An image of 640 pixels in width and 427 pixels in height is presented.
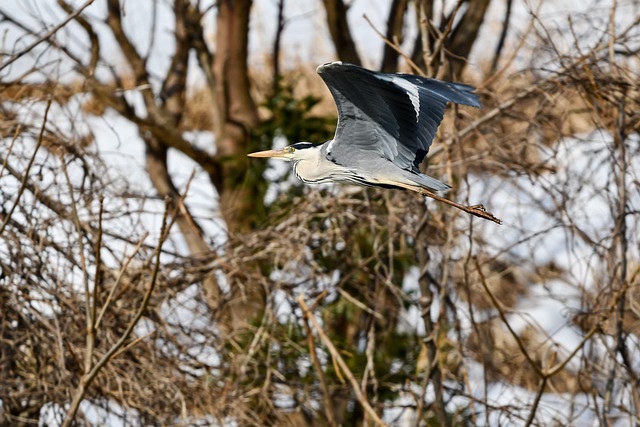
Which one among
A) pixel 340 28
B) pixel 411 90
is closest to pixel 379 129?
pixel 411 90

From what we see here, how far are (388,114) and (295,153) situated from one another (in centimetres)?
24

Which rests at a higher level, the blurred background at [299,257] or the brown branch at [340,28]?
the brown branch at [340,28]

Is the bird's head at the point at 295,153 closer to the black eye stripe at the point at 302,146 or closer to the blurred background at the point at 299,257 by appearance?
the black eye stripe at the point at 302,146

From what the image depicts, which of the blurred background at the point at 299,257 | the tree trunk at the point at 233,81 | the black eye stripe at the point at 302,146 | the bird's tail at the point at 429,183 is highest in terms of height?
the tree trunk at the point at 233,81

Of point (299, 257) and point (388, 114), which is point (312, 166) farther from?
point (299, 257)

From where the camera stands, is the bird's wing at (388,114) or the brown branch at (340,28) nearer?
the bird's wing at (388,114)

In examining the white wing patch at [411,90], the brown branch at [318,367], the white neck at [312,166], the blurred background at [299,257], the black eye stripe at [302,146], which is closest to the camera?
the white wing patch at [411,90]

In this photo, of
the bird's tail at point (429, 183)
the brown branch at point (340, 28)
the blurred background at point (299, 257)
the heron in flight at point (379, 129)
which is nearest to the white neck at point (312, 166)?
the heron in flight at point (379, 129)

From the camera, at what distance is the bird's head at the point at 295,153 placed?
2.12 meters

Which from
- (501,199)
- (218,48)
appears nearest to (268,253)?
(501,199)

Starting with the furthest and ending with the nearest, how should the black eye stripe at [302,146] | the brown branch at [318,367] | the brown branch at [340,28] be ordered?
the brown branch at [340,28] → the brown branch at [318,367] → the black eye stripe at [302,146]

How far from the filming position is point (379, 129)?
2.02 meters

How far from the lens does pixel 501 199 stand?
4680 millimetres

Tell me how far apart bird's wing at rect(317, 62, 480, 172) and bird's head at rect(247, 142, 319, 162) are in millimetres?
79
